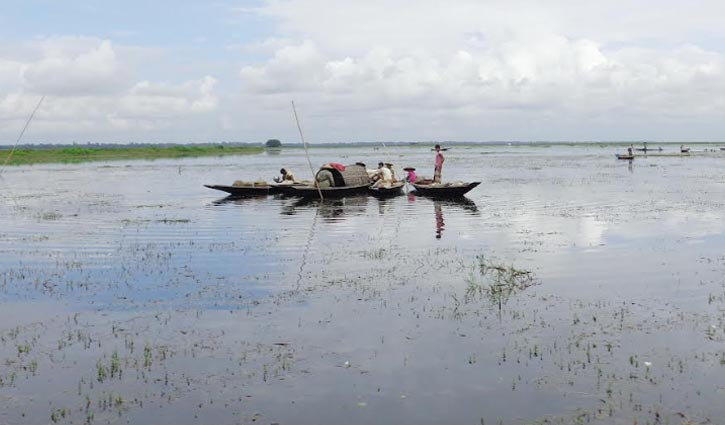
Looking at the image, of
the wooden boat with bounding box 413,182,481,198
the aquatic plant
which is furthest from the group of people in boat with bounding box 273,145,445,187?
the aquatic plant

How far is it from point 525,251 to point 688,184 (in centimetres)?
2709

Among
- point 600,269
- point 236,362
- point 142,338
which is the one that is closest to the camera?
point 236,362

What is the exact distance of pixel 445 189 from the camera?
3028 cm

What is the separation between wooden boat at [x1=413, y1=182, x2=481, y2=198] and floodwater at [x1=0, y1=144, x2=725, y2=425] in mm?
8636

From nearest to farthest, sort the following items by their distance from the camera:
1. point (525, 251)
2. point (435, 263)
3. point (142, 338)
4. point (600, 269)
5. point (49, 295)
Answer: point (142, 338), point (49, 295), point (600, 269), point (435, 263), point (525, 251)

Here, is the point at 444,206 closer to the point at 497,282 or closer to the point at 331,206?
the point at 331,206

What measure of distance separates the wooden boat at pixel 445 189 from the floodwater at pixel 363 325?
864 cm

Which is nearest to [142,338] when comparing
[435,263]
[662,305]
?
[435,263]

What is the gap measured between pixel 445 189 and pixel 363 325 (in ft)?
67.9

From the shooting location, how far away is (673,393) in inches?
289

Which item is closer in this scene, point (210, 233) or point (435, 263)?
point (435, 263)

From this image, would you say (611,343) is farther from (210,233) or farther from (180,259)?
(210,233)

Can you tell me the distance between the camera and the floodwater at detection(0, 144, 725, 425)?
23.7 feet

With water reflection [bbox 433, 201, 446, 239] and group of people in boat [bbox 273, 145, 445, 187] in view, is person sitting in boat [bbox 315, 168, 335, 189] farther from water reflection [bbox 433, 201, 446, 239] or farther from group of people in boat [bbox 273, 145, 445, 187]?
water reflection [bbox 433, 201, 446, 239]
